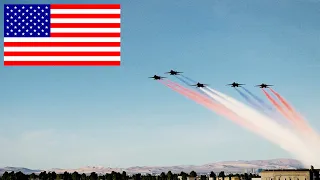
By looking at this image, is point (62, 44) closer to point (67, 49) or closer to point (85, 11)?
point (67, 49)

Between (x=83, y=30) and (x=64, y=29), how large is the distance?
9.51ft

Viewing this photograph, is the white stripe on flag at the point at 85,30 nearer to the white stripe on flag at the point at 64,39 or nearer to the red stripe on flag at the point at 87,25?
the red stripe on flag at the point at 87,25

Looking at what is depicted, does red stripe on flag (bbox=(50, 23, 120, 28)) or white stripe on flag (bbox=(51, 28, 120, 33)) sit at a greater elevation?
red stripe on flag (bbox=(50, 23, 120, 28))

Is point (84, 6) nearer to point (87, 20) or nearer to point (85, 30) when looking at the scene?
point (87, 20)

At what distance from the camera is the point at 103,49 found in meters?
76.7

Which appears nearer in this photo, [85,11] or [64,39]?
[64,39]

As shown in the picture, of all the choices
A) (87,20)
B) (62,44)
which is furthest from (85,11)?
(62,44)

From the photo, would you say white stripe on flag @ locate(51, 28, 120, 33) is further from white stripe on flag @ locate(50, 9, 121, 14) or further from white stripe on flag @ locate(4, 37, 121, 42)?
white stripe on flag @ locate(50, 9, 121, 14)

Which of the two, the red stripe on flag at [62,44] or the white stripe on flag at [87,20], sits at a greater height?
the white stripe on flag at [87,20]

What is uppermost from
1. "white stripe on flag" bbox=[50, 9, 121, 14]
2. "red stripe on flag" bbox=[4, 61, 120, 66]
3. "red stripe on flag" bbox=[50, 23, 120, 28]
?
"white stripe on flag" bbox=[50, 9, 121, 14]

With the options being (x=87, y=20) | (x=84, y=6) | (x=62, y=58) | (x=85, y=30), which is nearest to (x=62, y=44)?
(x=62, y=58)

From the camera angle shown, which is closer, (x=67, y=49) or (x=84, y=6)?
(x=67, y=49)

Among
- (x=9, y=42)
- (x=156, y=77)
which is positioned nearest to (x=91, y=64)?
(x=9, y=42)

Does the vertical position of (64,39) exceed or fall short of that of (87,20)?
it falls short
